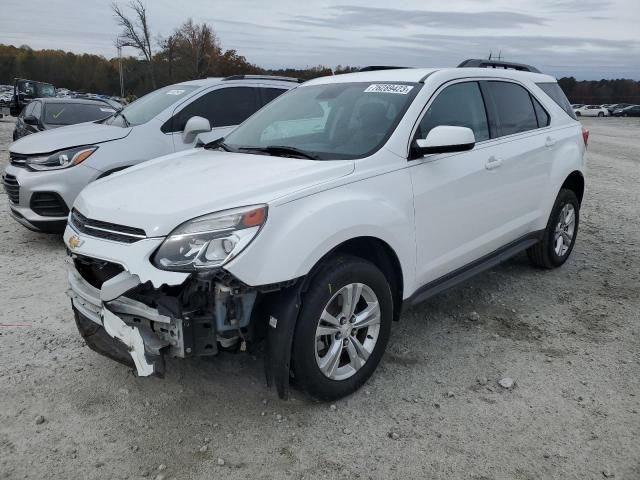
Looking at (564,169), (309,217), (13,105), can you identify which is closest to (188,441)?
(309,217)

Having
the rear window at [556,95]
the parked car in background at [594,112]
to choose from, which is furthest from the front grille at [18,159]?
the parked car in background at [594,112]

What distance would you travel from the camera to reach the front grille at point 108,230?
280 centimetres

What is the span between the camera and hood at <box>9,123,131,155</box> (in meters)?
5.93

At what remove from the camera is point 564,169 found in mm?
5086

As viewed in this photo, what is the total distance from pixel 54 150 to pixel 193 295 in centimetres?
404

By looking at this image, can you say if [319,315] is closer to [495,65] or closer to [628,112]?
[495,65]

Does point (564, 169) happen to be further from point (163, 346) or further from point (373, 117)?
point (163, 346)

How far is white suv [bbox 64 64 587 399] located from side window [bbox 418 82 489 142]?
0.01 meters

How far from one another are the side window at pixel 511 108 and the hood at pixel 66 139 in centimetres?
398

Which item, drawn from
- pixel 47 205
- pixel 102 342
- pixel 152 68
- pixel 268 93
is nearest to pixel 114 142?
pixel 47 205

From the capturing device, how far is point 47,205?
581 cm

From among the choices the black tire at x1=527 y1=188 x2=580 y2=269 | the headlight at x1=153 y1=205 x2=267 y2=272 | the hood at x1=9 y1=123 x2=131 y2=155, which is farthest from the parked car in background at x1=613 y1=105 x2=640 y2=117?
the headlight at x1=153 y1=205 x2=267 y2=272

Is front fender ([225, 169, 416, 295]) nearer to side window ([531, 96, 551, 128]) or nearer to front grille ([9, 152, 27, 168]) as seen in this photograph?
side window ([531, 96, 551, 128])

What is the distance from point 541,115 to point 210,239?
3.58 metres
